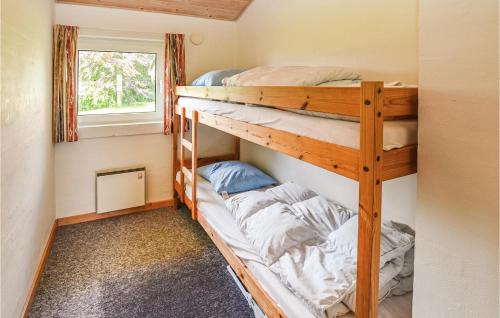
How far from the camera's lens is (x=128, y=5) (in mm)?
2939

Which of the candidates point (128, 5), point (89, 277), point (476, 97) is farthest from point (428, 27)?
point (128, 5)

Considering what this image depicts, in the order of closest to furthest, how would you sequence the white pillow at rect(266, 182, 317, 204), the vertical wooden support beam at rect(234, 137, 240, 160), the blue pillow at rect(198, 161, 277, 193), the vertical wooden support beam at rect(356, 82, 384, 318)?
the vertical wooden support beam at rect(356, 82, 384, 318) < the white pillow at rect(266, 182, 317, 204) < the blue pillow at rect(198, 161, 277, 193) < the vertical wooden support beam at rect(234, 137, 240, 160)

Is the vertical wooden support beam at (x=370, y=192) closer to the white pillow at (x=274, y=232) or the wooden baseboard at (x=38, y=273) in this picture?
the white pillow at (x=274, y=232)

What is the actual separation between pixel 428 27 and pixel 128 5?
9.21 feet

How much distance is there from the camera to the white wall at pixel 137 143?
9.61ft

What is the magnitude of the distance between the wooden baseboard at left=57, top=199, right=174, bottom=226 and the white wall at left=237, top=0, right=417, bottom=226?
44.7 inches

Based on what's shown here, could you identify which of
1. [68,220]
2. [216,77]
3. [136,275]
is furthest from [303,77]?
[68,220]

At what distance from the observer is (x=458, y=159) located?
0.89 m

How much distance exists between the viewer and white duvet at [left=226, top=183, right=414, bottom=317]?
1249 millimetres

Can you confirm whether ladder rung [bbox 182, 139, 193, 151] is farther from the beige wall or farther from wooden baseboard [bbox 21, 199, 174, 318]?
the beige wall

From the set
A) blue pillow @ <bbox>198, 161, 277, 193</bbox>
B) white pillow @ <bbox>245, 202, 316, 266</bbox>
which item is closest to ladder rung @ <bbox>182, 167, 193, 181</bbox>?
blue pillow @ <bbox>198, 161, 277, 193</bbox>

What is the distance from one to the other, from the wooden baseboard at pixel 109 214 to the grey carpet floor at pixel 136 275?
0.29 feet

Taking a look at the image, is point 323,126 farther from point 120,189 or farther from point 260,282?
point 120,189

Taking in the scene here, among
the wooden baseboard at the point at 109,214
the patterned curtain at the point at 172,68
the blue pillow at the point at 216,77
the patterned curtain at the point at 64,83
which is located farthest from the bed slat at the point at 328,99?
the wooden baseboard at the point at 109,214
